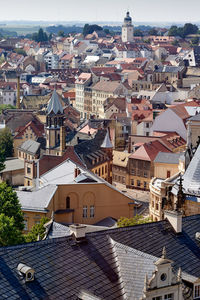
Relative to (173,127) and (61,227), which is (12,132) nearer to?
(173,127)

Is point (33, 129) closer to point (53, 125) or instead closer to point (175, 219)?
point (53, 125)

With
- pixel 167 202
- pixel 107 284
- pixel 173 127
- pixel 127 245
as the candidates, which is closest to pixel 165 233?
pixel 127 245

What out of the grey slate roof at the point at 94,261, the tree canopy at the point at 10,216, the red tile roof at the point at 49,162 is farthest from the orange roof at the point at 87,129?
the grey slate roof at the point at 94,261

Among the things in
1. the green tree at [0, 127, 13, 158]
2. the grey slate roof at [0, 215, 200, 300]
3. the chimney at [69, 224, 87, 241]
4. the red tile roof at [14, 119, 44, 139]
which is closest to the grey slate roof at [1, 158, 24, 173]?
the green tree at [0, 127, 13, 158]

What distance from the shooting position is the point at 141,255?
32.1 metres

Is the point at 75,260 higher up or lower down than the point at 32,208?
higher up

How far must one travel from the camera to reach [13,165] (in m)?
109

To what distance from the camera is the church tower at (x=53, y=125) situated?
101312 mm

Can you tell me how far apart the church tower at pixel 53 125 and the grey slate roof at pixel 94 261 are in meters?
65.9

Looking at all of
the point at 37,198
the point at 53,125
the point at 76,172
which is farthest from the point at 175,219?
the point at 53,125

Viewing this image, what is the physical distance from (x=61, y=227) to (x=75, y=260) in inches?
332

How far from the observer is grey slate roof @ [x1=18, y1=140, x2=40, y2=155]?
108 metres

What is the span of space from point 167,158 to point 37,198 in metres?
32.2

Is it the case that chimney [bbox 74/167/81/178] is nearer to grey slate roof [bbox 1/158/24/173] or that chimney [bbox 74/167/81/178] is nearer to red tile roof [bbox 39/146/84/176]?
red tile roof [bbox 39/146/84/176]
